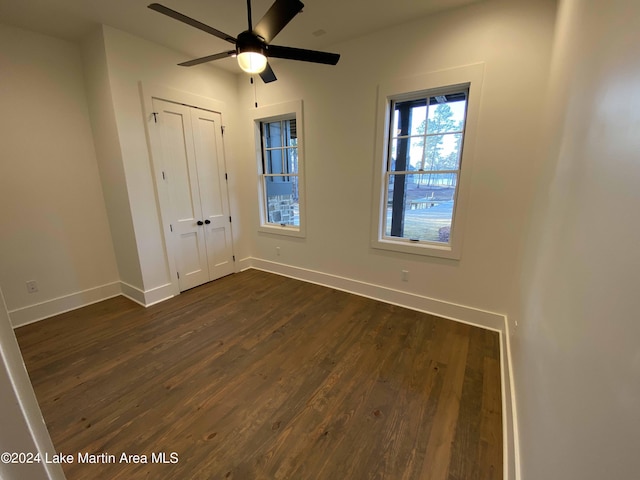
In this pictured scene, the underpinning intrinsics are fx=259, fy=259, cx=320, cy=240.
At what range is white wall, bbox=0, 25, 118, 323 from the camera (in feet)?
8.30

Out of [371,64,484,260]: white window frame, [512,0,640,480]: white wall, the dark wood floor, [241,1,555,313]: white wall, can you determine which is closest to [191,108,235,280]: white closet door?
[241,1,555,313]: white wall

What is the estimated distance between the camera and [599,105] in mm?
885

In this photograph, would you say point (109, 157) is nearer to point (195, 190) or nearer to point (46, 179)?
point (46, 179)

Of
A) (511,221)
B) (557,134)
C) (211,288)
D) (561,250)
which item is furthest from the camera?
(211,288)

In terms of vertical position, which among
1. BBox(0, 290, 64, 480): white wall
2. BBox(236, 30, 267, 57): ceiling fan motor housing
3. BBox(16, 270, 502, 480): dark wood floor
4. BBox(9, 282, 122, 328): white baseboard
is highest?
BBox(236, 30, 267, 57): ceiling fan motor housing

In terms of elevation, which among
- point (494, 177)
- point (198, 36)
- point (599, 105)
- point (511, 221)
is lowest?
point (511, 221)

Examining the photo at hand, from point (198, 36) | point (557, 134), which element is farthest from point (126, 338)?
point (557, 134)

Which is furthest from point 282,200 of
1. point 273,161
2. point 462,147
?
point 462,147

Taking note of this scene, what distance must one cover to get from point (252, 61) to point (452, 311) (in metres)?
2.88

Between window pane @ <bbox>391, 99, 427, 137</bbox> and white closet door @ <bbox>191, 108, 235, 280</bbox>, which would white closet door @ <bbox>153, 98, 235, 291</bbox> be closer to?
white closet door @ <bbox>191, 108, 235, 280</bbox>

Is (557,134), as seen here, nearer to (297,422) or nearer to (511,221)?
(511,221)

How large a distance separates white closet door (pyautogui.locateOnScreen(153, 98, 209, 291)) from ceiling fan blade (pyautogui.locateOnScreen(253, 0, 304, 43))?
6.22 feet

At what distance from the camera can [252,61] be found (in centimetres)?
182

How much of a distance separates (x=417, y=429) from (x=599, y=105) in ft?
5.84
